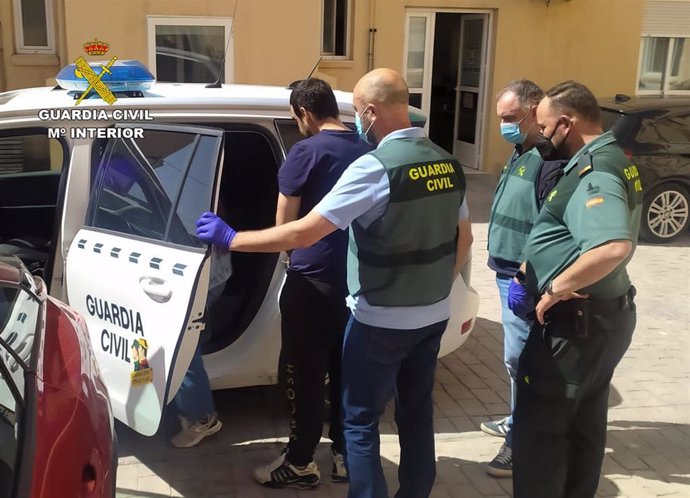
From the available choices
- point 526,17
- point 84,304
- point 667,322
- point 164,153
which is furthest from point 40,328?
point 526,17

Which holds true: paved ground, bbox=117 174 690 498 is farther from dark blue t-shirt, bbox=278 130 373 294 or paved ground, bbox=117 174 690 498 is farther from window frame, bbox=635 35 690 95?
window frame, bbox=635 35 690 95

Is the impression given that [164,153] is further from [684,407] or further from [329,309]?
[684,407]

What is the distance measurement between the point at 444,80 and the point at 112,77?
32.6 feet

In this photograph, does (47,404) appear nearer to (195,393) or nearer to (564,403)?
(195,393)

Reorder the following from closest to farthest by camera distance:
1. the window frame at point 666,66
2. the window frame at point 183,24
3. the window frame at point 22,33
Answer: the window frame at point 183,24 → the window frame at point 22,33 → the window frame at point 666,66

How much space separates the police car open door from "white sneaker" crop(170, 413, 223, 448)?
651 millimetres

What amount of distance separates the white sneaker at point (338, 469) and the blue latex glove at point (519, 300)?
3.56 feet

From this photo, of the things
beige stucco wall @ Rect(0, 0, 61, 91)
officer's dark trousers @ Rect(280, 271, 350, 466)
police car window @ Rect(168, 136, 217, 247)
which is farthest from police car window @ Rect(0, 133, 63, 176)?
beige stucco wall @ Rect(0, 0, 61, 91)

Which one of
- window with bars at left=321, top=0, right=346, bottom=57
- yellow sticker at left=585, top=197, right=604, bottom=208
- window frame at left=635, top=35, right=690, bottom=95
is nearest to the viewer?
yellow sticker at left=585, top=197, right=604, bottom=208

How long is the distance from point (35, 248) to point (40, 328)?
5.81 ft

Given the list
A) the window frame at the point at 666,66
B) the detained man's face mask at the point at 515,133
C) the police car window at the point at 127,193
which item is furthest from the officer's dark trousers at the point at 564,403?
the window frame at the point at 666,66

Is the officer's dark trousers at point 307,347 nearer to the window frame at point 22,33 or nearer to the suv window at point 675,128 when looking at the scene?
the suv window at point 675,128

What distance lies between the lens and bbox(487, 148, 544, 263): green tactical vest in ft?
11.1

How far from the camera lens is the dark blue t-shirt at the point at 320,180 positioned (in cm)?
303
